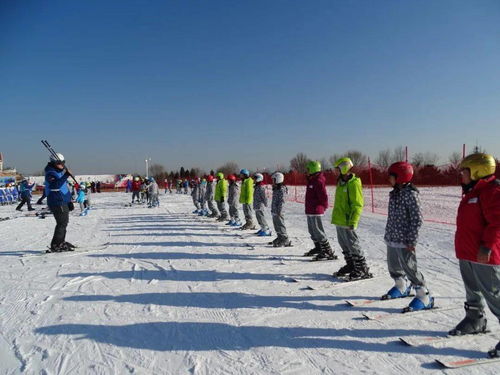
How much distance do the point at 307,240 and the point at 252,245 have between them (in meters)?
1.62

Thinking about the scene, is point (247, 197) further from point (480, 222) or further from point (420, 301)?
point (480, 222)

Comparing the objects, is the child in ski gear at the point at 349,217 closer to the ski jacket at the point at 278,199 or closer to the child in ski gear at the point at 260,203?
the ski jacket at the point at 278,199

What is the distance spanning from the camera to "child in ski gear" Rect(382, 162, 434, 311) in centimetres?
397

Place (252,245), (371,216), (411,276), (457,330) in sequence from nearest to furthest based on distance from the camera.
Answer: (457,330), (411,276), (252,245), (371,216)

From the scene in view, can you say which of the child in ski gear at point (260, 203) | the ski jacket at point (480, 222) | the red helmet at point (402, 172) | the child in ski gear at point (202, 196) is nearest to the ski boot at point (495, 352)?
the ski jacket at point (480, 222)

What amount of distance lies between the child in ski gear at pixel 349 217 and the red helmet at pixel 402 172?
108cm

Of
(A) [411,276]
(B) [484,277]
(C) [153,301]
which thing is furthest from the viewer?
(C) [153,301]

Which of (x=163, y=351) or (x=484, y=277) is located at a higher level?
(x=484, y=277)

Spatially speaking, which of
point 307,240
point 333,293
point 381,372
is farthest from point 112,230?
point 381,372

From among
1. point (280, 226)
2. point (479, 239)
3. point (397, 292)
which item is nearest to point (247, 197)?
point (280, 226)

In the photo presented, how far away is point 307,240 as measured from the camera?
29.5ft

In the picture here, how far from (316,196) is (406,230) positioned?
108 inches

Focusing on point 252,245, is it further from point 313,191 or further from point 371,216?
point 371,216

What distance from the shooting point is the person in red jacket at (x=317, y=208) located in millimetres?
6629
